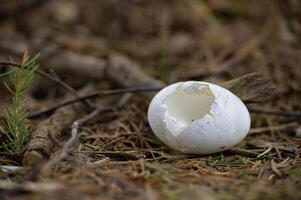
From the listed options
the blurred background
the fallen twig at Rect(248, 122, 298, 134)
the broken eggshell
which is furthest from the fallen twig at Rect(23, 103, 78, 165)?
the fallen twig at Rect(248, 122, 298, 134)

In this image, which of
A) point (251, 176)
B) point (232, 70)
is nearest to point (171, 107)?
point (251, 176)

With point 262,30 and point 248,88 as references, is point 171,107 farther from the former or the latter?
point 262,30

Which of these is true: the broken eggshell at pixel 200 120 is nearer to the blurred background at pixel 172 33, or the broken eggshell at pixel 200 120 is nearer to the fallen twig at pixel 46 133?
the fallen twig at pixel 46 133

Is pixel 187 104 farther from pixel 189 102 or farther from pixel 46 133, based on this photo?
pixel 46 133

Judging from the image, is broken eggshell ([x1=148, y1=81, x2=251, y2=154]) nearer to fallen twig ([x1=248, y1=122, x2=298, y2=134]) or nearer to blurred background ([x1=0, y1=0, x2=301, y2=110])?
fallen twig ([x1=248, y1=122, x2=298, y2=134])

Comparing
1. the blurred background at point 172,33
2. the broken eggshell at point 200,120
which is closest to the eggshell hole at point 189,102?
the broken eggshell at point 200,120

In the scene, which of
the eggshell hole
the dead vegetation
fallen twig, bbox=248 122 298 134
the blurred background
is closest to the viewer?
the dead vegetation

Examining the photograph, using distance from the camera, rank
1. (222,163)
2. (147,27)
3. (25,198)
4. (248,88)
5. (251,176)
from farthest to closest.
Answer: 1. (147,27)
2. (248,88)
3. (222,163)
4. (251,176)
5. (25,198)
